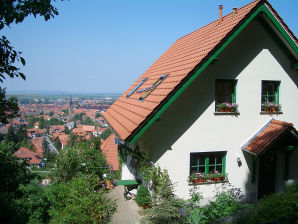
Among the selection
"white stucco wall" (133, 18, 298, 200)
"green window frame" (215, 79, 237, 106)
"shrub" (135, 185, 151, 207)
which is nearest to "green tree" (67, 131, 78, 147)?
"shrub" (135, 185, 151, 207)

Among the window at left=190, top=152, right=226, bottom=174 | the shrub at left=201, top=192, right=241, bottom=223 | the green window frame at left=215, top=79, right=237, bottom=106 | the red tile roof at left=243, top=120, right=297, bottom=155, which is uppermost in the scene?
the green window frame at left=215, top=79, right=237, bottom=106

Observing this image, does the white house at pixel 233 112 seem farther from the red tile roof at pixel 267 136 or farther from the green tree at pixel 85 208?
the green tree at pixel 85 208

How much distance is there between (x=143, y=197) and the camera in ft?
29.3

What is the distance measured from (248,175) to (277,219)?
505 cm

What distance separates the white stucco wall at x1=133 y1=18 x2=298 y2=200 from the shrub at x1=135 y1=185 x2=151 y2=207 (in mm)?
1059

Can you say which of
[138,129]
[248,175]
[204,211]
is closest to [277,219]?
[204,211]

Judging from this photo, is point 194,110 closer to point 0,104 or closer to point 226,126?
point 226,126

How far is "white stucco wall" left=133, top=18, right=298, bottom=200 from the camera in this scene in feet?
29.0

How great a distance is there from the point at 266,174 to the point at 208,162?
2722 mm

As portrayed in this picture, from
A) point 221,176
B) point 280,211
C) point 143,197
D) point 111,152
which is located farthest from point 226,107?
point 111,152

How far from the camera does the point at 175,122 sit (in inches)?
348

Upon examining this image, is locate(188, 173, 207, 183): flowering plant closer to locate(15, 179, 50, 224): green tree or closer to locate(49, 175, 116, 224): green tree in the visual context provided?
locate(49, 175, 116, 224): green tree

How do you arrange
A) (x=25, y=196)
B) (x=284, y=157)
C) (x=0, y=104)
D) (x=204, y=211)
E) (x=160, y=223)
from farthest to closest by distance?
(x=25, y=196) → (x=284, y=157) → (x=204, y=211) → (x=160, y=223) → (x=0, y=104)

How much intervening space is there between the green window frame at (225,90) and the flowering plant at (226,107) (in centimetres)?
21
